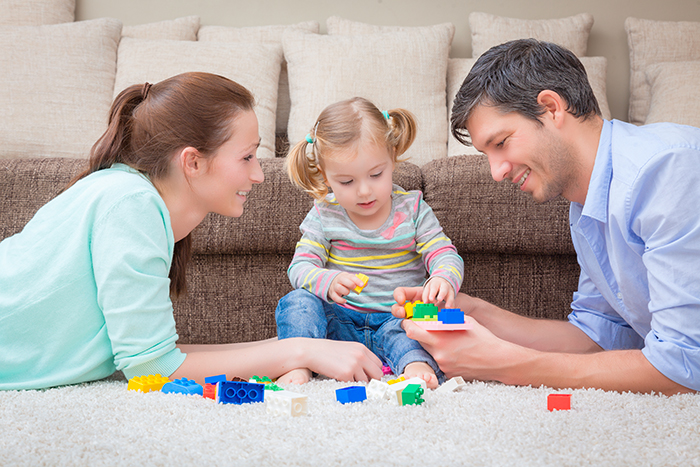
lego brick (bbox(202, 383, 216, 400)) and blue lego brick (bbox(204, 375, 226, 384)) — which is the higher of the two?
blue lego brick (bbox(204, 375, 226, 384))

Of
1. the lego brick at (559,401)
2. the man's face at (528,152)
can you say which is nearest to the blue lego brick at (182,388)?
the lego brick at (559,401)

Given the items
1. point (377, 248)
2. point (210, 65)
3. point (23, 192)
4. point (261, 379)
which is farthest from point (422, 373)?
point (210, 65)

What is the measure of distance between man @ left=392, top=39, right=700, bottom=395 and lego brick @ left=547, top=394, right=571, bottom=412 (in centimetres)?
13

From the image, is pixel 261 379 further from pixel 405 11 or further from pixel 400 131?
pixel 405 11

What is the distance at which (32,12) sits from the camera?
2293 mm

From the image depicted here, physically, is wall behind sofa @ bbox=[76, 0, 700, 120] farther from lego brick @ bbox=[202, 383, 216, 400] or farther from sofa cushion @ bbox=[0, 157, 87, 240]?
lego brick @ bbox=[202, 383, 216, 400]

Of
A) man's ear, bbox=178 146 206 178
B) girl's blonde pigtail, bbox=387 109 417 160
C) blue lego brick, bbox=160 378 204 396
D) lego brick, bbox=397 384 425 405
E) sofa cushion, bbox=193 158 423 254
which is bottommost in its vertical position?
blue lego brick, bbox=160 378 204 396

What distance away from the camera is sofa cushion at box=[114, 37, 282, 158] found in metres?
2.08

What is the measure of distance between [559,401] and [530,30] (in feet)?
6.14

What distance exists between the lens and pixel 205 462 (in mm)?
605

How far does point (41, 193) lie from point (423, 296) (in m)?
1.13

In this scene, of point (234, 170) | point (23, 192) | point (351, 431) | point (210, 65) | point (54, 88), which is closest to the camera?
point (351, 431)

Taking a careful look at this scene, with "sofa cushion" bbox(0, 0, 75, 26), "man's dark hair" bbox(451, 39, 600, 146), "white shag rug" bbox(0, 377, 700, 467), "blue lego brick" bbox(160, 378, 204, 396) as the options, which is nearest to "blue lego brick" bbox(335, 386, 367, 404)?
"white shag rug" bbox(0, 377, 700, 467)

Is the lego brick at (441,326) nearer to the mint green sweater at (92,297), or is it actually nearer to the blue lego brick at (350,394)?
the blue lego brick at (350,394)
